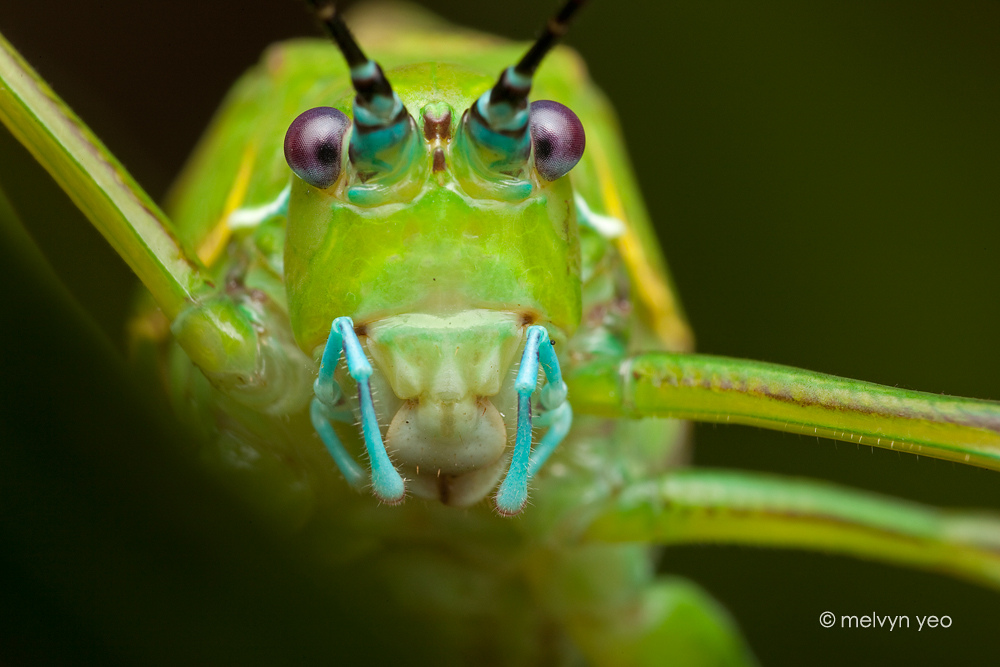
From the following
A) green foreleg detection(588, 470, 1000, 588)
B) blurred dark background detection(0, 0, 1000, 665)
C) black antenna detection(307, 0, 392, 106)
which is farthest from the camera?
blurred dark background detection(0, 0, 1000, 665)

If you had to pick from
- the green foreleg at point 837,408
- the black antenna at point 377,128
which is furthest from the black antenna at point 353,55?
the green foreleg at point 837,408

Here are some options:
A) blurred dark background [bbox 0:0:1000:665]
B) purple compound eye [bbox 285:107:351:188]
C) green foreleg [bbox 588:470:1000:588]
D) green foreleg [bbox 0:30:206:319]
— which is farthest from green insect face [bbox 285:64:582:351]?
blurred dark background [bbox 0:0:1000:665]

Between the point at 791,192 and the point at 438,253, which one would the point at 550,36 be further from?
the point at 791,192

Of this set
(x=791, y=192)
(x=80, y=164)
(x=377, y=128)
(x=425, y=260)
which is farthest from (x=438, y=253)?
(x=791, y=192)

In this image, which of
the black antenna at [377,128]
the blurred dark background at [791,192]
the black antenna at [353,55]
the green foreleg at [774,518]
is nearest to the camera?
the black antenna at [353,55]

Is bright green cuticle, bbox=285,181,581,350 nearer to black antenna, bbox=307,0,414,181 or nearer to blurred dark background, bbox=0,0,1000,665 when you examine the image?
black antenna, bbox=307,0,414,181

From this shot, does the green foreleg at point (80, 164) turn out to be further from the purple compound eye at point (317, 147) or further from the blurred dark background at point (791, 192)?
the blurred dark background at point (791, 192)

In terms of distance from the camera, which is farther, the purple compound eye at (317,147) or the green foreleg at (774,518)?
the green foreleg at (774,518)
